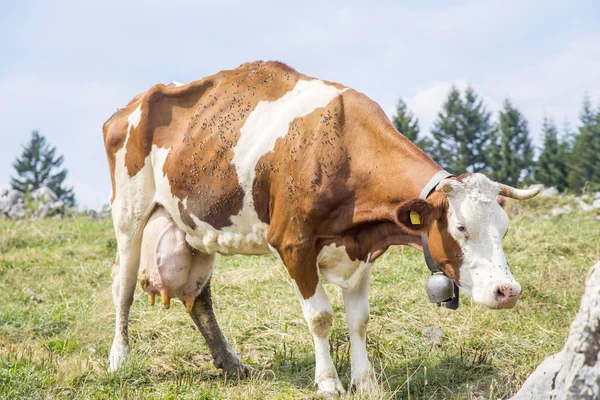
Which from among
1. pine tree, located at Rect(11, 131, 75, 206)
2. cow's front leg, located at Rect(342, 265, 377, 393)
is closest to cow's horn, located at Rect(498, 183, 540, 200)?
cow's front leg, located at Rect(342, 265, 377, 393)

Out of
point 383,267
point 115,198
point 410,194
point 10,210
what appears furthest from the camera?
point 10,210

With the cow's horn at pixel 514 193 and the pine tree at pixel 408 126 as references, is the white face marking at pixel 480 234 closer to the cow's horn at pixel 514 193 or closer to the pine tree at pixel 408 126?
the cow's horn at pixel 514 193

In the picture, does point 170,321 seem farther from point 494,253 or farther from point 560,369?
point 560,369

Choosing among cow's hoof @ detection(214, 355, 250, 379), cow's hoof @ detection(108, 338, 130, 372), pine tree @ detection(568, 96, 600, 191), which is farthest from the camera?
pine tree @ detection(568, 96, 600, 191)

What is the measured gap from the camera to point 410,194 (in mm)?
4262

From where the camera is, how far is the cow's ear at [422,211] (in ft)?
13.4

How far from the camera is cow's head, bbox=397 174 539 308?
3924 mm

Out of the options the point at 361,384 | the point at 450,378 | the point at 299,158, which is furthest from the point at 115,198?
the point at 450,378

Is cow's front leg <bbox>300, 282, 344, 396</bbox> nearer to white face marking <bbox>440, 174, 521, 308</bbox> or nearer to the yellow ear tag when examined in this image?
the yellow ear tag

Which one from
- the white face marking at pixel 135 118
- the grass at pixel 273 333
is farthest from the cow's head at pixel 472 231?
the white face marking at pixel 135 118

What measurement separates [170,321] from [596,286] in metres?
4.76

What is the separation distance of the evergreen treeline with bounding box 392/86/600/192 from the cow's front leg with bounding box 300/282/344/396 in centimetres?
4475

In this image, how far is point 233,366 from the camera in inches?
211

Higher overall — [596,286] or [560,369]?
[596,286]
